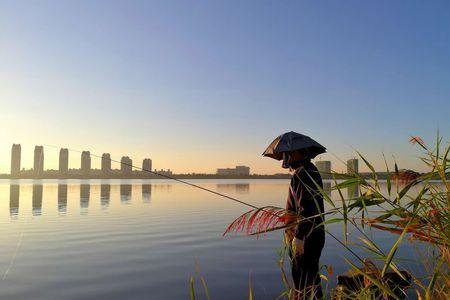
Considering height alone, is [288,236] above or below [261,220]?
below

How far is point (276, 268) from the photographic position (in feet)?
49.1

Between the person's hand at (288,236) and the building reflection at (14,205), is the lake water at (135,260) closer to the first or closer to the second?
the person's hand at (288,236)

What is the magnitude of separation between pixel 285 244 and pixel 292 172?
1.97 m

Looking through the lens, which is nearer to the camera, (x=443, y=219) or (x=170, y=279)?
(x=443, y=219)

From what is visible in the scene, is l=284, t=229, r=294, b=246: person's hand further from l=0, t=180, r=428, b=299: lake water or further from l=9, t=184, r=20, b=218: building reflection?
l=9, t=184, r=20, b=218: building reflection

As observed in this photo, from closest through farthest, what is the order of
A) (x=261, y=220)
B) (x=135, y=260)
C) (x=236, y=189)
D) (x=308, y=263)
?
(x=261, y=220), (x=308, y=263), (x=135, y=260), (x=236, y=189)

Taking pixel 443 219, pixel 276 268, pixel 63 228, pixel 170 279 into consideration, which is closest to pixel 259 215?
pixel 443 219

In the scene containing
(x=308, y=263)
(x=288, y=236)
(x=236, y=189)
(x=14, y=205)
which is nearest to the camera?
(x=288, y=236)

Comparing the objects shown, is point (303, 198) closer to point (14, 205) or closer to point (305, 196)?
point (305, 196)

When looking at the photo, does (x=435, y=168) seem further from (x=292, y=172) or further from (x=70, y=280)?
(x=70, y=280)

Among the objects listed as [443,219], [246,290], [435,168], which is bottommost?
[246,290]

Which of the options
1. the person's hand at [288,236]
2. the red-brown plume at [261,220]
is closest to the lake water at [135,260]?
the person's hand at [288,236]

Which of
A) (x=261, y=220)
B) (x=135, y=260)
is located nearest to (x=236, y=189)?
(x=135, y=260)

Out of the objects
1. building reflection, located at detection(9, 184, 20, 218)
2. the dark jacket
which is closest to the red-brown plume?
the dark jacket
